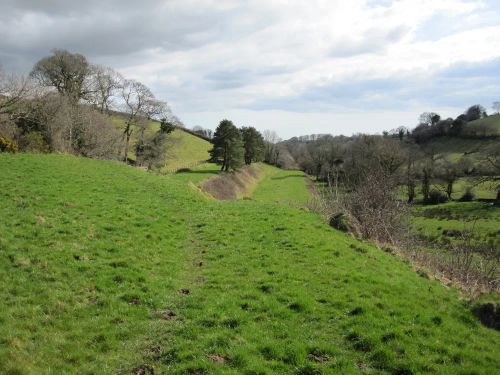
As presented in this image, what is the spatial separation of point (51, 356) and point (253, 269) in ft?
24.4

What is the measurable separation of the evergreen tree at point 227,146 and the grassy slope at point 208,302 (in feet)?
169

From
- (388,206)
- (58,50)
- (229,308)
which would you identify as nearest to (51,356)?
(229,308)

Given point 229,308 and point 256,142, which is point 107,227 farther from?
point 256,142

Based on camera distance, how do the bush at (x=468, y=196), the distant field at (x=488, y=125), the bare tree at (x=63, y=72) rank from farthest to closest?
the distant field at (x=488, y=125)
the bush at (x=468, y=196)
the bare tree at (x=63, y=72)

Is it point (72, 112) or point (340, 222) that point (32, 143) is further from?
point (340, 222)

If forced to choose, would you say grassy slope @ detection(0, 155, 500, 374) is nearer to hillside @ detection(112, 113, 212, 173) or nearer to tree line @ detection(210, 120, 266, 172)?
hillside @ detection(112, 113, 212, 173)

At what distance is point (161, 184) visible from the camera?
1305 inches

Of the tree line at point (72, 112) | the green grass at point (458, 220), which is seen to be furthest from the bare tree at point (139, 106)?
the green grass at point (458, 220)

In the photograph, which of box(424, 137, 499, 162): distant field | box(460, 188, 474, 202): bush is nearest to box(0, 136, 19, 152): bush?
box(460, 188, 474, 202): bush

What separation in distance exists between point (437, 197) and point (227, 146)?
40997 millimetres

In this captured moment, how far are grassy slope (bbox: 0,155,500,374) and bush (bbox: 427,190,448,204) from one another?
62611mm

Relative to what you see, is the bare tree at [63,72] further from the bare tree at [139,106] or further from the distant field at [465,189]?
the distant field at [465,189]

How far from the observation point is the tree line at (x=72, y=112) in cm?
4012

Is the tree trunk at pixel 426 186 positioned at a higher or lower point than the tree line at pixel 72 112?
lower
